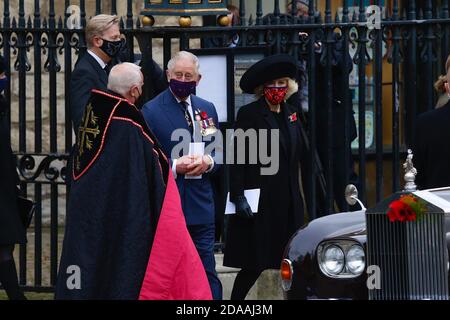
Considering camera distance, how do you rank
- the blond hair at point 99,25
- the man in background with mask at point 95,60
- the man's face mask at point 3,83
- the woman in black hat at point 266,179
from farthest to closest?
the man's face mask at point 3,83
the woman in black hat at point 266,179
the blond hair at point 99,25
the man in background with mask at point 95,60

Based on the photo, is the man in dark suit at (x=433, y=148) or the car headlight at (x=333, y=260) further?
the man in dark suit at (x=433, y=148)

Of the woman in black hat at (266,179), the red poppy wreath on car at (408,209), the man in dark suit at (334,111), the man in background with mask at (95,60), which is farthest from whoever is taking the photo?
the man in dark suit at (334,111)

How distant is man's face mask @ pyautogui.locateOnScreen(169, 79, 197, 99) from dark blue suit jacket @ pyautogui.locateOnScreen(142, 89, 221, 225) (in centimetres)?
6

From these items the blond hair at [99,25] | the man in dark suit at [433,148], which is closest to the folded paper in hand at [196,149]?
the blond hair at [99,25]

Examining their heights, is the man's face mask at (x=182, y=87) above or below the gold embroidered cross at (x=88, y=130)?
above

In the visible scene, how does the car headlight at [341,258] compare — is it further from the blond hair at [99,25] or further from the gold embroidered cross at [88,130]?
the blond hair at [99,25]

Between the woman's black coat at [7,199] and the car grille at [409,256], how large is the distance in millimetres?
3266

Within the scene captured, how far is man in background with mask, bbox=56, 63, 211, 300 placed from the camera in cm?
858

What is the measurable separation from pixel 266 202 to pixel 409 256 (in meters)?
2.68

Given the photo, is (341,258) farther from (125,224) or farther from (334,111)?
(334,111)

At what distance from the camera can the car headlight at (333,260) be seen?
834 cm
